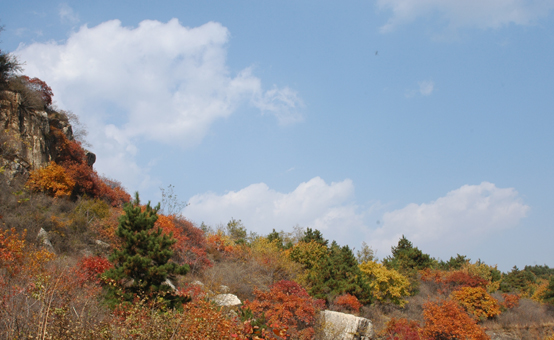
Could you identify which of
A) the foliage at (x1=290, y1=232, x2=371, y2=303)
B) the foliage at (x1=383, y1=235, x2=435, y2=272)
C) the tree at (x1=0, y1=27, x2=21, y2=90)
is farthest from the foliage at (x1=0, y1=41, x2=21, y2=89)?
the foliage at (x1=383, y1=235, x2=435, y2=272)

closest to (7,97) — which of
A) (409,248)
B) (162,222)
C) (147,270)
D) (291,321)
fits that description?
(162,222)

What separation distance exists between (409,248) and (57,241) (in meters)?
33.8

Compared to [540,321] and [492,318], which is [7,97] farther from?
[540,321]

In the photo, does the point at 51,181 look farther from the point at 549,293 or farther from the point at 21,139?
the point at 549,293

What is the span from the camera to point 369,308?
2197cm

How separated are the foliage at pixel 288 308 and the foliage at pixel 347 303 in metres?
4.70

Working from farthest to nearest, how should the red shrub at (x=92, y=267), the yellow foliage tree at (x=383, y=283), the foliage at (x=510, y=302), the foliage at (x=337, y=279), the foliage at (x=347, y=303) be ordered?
the foliage at (x=510, y=302) < the yellow foliage tree at (x=383, y=283) < the foliage at (x=337, y=279) < the foliage at (x=347, y=303) < the red shrub at (x=92, y=267)

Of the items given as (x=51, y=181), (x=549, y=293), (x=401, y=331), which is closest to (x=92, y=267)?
(x=51, y=181)

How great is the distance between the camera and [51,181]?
71.5ft

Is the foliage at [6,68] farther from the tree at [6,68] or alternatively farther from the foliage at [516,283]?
the foliage at [516,283]

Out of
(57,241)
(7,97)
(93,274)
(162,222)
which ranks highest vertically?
(7,97)

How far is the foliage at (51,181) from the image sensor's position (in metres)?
21.2

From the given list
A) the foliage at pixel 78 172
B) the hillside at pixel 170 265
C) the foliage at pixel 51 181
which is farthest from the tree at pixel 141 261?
the foliage at pixel 78 172

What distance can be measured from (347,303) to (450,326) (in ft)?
17.8
